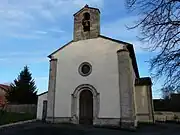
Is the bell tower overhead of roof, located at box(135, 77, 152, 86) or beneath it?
overhead

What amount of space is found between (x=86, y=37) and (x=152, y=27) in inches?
456

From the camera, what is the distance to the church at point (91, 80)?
16469 millimetres

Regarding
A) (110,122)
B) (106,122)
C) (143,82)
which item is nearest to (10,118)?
(106,122)

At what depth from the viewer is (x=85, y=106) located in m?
18.5

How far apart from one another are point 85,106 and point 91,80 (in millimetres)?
2488

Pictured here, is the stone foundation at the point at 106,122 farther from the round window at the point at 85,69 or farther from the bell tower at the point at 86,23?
the bell tower at the point at 86,23

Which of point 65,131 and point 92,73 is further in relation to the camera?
point 92,73

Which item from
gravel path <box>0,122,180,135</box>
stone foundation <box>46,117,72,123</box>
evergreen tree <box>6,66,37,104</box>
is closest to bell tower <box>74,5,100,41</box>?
stone foundation <box>46,117,72,123</box>

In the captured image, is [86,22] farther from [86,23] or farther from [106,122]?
[106,122]

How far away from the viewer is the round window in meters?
18.2

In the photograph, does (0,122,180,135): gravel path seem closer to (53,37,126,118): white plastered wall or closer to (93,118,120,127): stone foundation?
(93,118,120,127): stone foundation

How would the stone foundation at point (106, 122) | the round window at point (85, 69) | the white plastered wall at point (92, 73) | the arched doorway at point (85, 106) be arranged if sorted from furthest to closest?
1. the round window at point (85, 69)
2. the arched doorway at point (85, 106)
3. the white plastered wall at point (92, 73)
4. the stone foundation at point (106, 122)

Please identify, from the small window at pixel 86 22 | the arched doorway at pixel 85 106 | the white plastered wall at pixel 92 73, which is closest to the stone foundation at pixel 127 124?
the white plastered wall at pixel 92 73

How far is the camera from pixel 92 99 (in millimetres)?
18125
